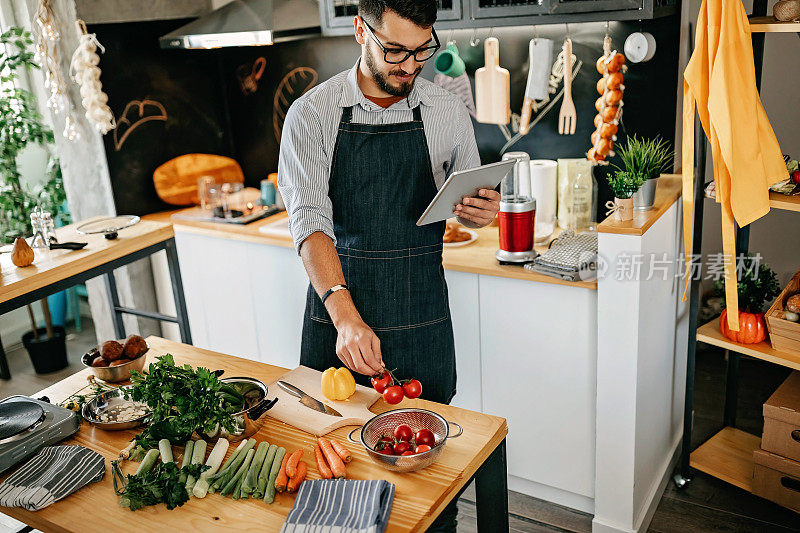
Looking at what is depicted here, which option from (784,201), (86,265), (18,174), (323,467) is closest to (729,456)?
(784,201)

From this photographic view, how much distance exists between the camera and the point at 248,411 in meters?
1.81

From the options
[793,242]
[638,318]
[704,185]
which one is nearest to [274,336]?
[638,318]

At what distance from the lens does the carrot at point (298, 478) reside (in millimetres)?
1574

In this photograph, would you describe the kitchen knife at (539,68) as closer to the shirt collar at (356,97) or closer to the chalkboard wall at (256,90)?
the chalkboard wall at (256,90)

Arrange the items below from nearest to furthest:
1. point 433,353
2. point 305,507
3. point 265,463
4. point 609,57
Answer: point 305,507 → point 265,463 → point 433,353 → point 609,57

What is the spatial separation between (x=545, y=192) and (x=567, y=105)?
1.25 feet

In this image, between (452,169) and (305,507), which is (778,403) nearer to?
(452,169)

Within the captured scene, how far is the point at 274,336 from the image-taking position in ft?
11.7

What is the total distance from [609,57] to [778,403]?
1451 mm

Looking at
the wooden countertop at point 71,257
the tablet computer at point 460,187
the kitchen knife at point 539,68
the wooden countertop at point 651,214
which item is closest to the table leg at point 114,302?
the wooden countertop at point 71,257

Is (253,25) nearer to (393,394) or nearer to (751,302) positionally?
(393,394)

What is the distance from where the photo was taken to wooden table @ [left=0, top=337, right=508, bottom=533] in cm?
150

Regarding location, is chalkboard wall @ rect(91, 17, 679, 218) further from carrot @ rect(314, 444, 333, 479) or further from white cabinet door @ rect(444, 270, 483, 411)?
carrot @ rect(314, 444, 333, 479)

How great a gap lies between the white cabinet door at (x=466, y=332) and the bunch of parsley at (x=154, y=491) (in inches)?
58.6
